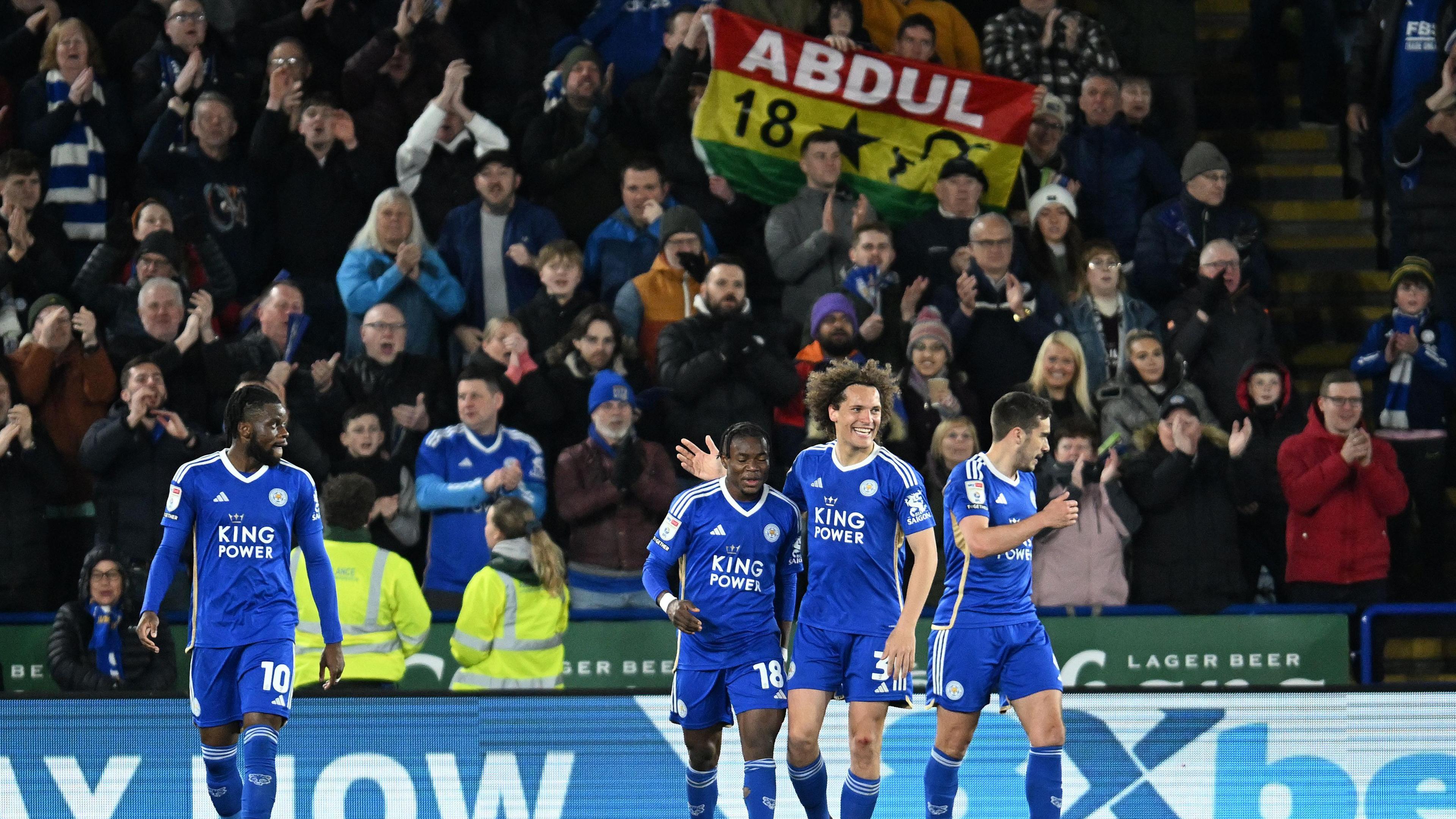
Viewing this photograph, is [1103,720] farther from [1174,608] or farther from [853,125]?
[853,125]

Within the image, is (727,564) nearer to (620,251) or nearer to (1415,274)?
(620,251)

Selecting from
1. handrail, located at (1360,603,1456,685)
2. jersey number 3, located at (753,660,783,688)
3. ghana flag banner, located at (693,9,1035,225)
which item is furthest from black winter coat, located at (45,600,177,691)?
handrail, located at (1360,603,1456,685)

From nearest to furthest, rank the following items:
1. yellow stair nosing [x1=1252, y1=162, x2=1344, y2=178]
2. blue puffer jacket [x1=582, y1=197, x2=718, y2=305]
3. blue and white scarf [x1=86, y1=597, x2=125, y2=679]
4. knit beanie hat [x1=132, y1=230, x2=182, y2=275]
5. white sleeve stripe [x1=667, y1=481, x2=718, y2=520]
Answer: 1. white sleeve stripe [x1=667, y1=481, x2=718, y2=520]
2. blue and white scarf [x1=86, y1=597, x2=125, y2=679]
3. knit beanie hat [x1=132, y1=230, x2=182, y2=275]
4. blue puffer jacket [x1=582, y1=197, x2=718, y2=305]
5. yellow stair nosing [x1=1252, y1=162, x2=1344, y2=178]

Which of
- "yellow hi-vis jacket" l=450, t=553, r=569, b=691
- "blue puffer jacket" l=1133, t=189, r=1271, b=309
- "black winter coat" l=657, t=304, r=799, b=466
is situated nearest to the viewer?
"yellow hi-vis jacket" l=450, t=553, r=569, b=691

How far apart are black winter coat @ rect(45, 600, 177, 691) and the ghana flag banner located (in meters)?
4.89

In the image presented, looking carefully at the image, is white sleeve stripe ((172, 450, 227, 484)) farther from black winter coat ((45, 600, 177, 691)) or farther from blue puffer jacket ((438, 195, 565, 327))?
blue puffer jacket ((438, 195, 565, 327))

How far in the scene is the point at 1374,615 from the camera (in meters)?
11.1

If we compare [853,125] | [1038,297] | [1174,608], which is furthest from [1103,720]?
[853,125]

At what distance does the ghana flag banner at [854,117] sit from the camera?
13.2 m

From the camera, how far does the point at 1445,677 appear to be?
1109 centimetres

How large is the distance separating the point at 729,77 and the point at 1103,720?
551 cm

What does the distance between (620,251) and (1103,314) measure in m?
3.02

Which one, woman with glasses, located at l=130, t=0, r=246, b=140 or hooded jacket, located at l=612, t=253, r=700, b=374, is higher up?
woman with glasses, located at l=130, t=0, r=246, b=140

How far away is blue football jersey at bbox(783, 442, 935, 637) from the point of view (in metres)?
8.42
